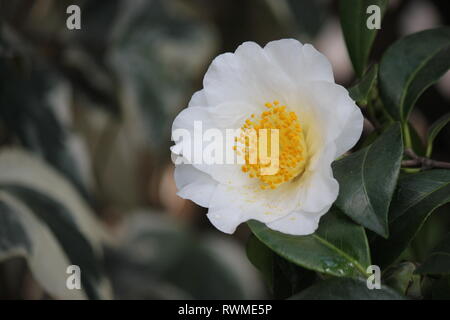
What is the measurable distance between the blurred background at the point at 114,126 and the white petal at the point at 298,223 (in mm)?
293

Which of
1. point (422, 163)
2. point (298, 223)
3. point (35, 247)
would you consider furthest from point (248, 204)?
point (35, 247)

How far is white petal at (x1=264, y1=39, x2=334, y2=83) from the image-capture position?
1.25ft

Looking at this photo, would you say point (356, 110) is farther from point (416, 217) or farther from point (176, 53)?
point (176, 53)

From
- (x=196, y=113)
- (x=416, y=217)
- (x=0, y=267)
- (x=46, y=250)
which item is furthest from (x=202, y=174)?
(x=0, y=267)

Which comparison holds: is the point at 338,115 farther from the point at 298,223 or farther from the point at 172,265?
the point at 172,265

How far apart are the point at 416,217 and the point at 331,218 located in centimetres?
6

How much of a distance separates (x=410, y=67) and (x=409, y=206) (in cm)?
15

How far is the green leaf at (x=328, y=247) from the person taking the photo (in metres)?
0.37

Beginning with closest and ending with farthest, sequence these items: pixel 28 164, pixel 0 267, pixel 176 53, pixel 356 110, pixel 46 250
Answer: pixel 356 110 < pixel 46 250 < pixel 28 164 < pixel 0 267 < pixel 176 53

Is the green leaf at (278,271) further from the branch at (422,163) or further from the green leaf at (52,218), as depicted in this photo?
the green leaf at (52,218)

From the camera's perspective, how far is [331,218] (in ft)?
1.32

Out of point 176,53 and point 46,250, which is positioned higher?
point 176,53

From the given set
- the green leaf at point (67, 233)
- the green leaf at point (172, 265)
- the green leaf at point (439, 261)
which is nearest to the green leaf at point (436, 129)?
the green leaf at point (439, 261)
